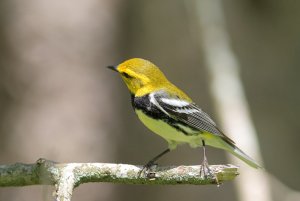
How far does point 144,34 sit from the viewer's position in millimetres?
7184

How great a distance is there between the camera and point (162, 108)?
410 centimetres

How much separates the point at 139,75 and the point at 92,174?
1.00 meters

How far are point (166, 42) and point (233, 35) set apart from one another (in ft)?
2.93

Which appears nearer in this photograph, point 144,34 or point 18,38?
point 18,38

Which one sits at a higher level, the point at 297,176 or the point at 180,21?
the point at 180,21

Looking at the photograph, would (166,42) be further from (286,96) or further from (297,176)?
→ (297,176)

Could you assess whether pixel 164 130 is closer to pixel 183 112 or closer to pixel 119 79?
pixel 183 112

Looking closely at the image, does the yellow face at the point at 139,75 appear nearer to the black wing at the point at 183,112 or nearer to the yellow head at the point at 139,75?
the yellow head at the point at 139,75

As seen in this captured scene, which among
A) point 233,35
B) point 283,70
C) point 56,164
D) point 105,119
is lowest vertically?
point 56,164

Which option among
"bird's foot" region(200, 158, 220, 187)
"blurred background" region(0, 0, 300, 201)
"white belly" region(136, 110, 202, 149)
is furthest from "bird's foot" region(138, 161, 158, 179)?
"blurred background" region(0, 0, 300, 201)

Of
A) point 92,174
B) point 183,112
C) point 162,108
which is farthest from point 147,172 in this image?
point 183,112

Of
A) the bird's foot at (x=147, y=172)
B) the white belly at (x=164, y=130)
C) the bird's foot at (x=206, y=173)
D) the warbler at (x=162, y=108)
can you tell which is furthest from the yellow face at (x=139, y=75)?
the bird's foot at (x=206, y=173)

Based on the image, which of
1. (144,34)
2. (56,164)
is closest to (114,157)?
(144,34)

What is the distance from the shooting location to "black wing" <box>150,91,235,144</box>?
4125 millimetres
